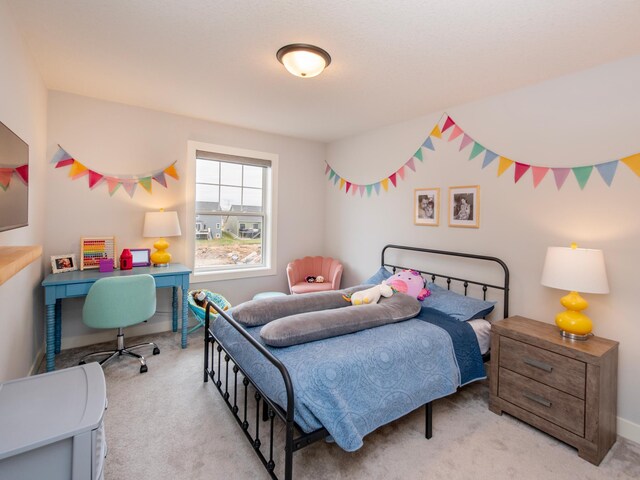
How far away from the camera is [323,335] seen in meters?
2.03

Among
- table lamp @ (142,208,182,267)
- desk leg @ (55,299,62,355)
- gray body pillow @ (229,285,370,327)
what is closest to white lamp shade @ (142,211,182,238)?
table lamp @ (142,208,182,267)

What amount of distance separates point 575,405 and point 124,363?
346cm

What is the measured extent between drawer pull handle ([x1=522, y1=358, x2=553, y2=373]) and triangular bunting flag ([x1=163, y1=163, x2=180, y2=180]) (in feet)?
12.2


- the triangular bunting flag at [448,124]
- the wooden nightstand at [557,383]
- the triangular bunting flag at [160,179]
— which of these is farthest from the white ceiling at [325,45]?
the wooden nightstand at [557,383]

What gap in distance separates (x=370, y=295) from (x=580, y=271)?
4.64 feet

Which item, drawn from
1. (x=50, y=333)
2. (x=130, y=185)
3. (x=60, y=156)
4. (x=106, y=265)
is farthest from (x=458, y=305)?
(x=60, y=156)

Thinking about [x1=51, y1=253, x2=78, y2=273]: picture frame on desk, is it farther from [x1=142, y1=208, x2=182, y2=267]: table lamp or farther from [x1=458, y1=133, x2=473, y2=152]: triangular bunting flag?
[x1=458, y1=133, x2=473, y2=152]: triangular bunting flag

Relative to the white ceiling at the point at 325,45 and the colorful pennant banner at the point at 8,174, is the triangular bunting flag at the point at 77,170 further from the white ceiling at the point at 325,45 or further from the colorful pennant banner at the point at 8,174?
the colorful pennant banner at the point at 8,174

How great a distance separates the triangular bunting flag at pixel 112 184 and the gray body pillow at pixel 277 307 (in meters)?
2.04

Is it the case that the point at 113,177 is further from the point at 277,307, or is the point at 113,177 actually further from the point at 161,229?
the point at 277,307

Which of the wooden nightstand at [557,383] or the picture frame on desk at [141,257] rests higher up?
the picture frame on desk at [141,257]

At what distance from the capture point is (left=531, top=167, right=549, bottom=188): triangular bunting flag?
8.42ft

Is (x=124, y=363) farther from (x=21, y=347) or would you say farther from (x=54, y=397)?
(x=54, y=397)

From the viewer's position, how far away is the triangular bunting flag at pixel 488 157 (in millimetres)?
2874
